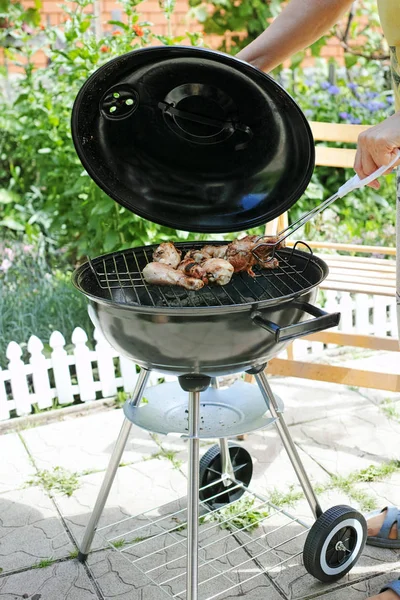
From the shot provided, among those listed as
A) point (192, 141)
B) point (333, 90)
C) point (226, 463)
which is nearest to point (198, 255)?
point (192, 141)

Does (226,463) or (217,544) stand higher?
(226,463)

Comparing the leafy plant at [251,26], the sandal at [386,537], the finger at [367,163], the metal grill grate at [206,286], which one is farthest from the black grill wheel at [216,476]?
the leafy plant at [251,26]

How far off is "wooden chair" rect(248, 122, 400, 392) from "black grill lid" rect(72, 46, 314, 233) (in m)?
0.81

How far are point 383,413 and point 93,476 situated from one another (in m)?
1.43

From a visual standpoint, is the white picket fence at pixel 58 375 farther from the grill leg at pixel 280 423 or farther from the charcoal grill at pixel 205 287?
the grill leg at pixel 280 423

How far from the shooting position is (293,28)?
229 centimetres

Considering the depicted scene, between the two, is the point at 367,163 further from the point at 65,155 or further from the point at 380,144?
the point at 65,155

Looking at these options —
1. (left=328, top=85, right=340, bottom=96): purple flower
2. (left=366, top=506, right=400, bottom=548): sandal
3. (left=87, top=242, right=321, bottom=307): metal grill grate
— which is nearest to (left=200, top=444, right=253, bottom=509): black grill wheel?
(left=366, top=506, right=400, bottom=548): sandal

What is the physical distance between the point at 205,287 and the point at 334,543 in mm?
918

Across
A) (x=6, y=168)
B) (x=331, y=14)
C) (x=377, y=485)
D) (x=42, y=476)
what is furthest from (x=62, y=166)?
(x=377, y=485)

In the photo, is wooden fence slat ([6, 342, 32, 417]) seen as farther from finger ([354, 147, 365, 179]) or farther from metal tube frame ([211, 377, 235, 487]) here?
finger ([354, 147, 365, 179])

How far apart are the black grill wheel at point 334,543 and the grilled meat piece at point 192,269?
2.78 ft

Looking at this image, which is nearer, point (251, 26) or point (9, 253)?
point (9, 253)

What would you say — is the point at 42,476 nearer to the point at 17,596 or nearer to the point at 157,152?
the point at 17,596
